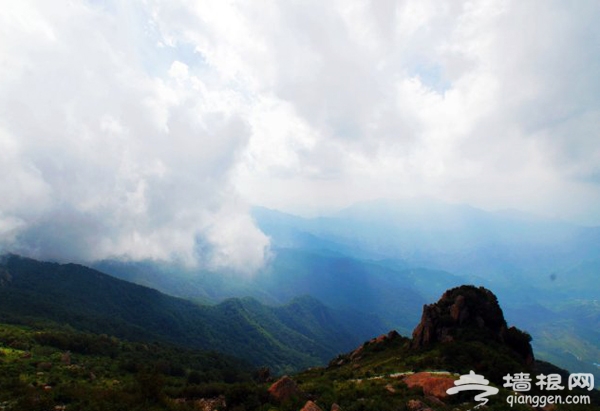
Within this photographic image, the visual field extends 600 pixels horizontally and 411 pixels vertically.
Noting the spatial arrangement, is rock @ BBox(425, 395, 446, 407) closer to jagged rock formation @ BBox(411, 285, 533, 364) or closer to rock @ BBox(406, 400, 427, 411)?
rock @ BBox(406, 400, 427, 411)

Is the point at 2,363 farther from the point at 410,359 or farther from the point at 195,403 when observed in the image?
the point at 410,359

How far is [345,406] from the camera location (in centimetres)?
2770

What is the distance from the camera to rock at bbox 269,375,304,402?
96.5 feet

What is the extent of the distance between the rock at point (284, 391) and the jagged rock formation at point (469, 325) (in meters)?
33.7

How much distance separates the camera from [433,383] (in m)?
31.9

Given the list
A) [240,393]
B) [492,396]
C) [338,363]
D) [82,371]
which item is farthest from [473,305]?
[82,371]

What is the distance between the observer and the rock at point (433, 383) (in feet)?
99.9

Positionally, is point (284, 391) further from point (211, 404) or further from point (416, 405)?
point (416, 405)

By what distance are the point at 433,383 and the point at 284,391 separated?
1330 centimetres

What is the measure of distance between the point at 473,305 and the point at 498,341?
7141 mm

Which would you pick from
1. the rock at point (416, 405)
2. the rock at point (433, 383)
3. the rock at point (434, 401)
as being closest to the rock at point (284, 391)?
the rock at point (416, 405)

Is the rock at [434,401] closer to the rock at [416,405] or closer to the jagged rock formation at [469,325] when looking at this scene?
the rock at [416,405]

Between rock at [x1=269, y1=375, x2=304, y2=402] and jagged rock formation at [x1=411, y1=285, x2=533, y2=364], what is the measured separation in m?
33.7

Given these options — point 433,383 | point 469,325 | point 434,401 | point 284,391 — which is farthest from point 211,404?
point 469,325
